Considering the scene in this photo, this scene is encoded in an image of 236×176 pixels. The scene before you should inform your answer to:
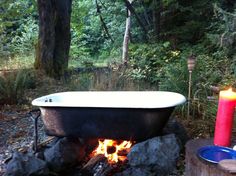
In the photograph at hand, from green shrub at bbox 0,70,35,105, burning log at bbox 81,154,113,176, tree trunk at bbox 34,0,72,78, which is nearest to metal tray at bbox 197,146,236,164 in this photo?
burning log at bbox 81,154,113,176

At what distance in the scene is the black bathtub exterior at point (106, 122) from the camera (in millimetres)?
2580

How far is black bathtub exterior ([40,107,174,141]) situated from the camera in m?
2.58

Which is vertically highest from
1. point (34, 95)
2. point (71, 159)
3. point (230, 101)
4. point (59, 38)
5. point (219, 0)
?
point (219, 0)

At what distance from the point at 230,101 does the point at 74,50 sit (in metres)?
10.2

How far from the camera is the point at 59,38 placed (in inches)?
247

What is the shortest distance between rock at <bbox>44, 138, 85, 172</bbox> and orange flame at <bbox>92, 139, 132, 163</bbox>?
197mm

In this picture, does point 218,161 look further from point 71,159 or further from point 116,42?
point 116,42

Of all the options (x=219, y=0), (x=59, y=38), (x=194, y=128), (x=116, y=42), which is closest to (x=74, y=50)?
(x=116, y=42)

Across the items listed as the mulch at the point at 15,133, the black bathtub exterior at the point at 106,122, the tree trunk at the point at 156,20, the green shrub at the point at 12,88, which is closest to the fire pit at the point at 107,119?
the black bathtub exterior at the point at 106,122

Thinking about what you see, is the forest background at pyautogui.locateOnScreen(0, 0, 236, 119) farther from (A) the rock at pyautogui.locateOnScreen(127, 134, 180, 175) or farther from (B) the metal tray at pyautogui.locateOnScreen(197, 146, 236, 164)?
(B) the metal tray at pyautogui.locateOnScreen(197, 146, 236, 164)

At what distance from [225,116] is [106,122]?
1351 millimetres

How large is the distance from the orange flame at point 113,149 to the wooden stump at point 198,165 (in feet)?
4.14

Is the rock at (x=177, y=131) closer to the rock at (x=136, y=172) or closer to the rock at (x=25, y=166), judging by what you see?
the rock at (x=136, y=172)

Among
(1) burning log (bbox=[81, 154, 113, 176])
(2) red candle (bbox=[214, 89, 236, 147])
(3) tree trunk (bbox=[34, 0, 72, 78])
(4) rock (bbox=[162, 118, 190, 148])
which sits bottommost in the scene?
(1) burning log (bbox=[81, 154, 113, 176])
